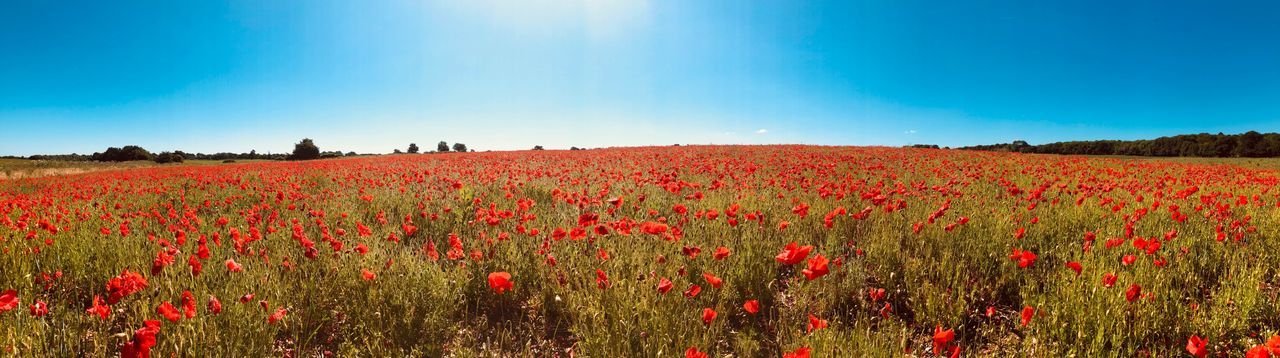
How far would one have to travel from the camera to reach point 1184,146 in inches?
1154

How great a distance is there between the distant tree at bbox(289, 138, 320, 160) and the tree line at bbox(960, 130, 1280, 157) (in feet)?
177

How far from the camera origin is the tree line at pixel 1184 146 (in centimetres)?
2609

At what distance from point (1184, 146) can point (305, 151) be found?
6755 centimetres

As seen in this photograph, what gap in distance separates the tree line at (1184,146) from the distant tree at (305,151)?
5395 centimetres

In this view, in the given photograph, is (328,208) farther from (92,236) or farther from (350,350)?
(350,350)

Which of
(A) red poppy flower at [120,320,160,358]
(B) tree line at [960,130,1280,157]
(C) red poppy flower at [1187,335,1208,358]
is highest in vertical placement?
(B) tree line at [960,130,1280,157]

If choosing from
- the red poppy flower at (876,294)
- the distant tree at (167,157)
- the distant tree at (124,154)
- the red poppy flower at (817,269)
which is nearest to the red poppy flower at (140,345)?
the red poppy flower at (817,269)

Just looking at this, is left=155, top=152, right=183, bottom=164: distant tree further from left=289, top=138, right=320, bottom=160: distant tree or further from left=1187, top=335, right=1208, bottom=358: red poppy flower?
left=1187, top=335, right=1208, bottom=358: red poppy flower

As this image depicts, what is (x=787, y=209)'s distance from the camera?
5.71m

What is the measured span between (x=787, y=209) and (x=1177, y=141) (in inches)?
1590

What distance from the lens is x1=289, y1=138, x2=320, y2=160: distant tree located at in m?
45.6

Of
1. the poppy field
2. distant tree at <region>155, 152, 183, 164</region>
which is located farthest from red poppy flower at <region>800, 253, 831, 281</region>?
distant tree at <region>155, 152, 183, 164</region>

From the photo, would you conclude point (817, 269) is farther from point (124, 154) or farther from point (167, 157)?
point (124, 154)

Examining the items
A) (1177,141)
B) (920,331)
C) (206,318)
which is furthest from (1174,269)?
(1177,141)
